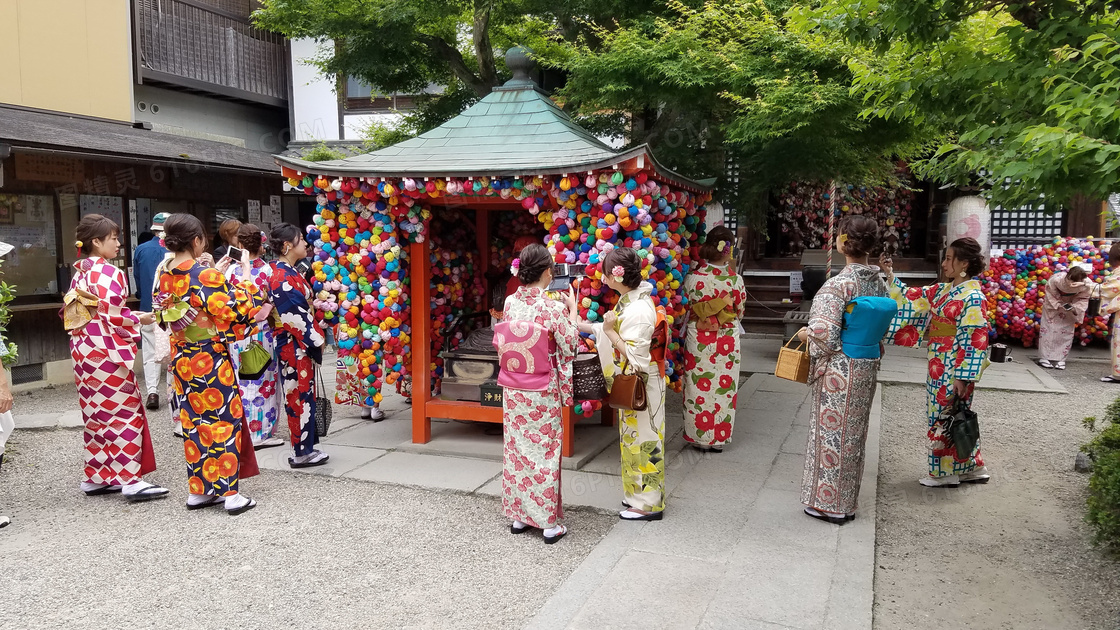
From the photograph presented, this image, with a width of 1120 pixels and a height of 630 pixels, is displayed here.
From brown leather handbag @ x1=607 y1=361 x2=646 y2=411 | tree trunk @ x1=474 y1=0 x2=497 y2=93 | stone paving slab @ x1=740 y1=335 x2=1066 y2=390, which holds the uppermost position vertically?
tree trunk @ x1=474 y1=0 x2=497 y2=93

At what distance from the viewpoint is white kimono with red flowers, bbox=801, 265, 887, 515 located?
14.7 feet

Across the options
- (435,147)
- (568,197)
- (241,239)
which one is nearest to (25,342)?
(241,239)

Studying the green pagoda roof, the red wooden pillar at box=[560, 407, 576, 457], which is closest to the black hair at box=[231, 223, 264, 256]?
the green pagoda roof

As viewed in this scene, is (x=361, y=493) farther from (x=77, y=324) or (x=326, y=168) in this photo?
(x=326, y=168)

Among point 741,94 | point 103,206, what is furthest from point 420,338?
point 103,206

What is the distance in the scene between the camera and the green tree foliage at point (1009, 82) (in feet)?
8.75

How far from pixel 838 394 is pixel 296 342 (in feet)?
12.9

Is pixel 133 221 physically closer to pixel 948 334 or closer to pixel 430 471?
pixel 430 471

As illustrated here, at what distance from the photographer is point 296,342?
Result: 559 cm

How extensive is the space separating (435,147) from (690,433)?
3278mm

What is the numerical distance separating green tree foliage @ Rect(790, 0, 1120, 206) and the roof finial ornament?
2.88 metres

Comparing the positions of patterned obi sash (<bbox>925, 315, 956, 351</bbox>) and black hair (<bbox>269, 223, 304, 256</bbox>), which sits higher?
black hair (<bbox>269, 223, 304, 256</bbox>)

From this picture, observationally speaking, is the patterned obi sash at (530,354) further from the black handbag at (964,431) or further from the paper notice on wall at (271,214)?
the paper notice on wall at (271,214)

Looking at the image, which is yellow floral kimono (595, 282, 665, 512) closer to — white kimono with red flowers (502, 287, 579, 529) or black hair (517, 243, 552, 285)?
white kimono with red flowers (502, 287, 579, 529)
